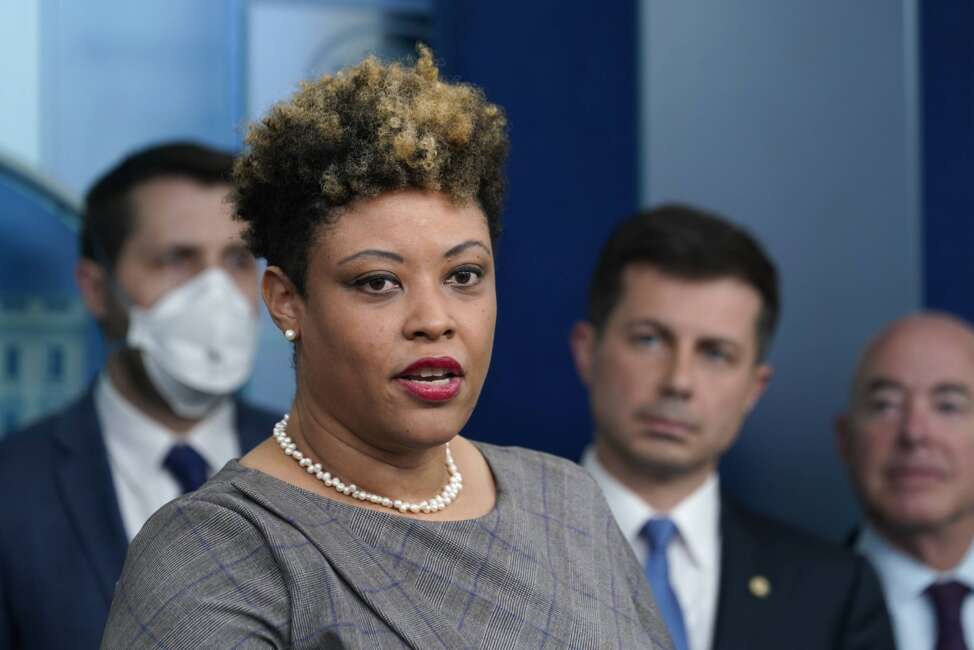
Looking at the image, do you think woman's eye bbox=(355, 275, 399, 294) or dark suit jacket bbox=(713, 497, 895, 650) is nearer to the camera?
woman's eye bbox=(355, 275, 399, 294)

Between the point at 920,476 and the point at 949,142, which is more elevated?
the point at 949,142

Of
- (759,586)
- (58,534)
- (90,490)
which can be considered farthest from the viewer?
(759,586)

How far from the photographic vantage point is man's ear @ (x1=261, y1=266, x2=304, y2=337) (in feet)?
5.88

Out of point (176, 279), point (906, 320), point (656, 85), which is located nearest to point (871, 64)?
point (656, 85)

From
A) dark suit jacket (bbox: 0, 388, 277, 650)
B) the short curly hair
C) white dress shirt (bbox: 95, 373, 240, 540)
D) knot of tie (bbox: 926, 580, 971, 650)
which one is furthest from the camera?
knot of tie (bbox: 926, 580, 971, 650)

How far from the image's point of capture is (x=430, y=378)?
1729mm

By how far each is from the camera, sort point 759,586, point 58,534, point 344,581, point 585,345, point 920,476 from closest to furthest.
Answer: point 344,581 < point 58,534 < point 759,586 < point 920,476 < point 585,345

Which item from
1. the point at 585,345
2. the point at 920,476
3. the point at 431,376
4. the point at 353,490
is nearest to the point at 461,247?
the point at 431,376

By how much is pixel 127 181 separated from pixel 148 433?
0.64 meters

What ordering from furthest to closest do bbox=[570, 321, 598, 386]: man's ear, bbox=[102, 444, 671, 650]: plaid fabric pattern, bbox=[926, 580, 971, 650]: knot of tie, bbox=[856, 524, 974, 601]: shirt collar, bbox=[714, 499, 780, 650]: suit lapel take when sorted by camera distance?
bbox=[570, 321, 598, 386]: man's ear → bbox=[856, 524, 974, 601]: shirt collar → bbox=[926, 580, 971, 650]: knot of tie → bbox=[714, 499, 780, 650]: suit lapel → bbox=[102, 444, 671, 650]: plaid fabric pattern

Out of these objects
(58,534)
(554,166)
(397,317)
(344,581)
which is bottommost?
(58,534)

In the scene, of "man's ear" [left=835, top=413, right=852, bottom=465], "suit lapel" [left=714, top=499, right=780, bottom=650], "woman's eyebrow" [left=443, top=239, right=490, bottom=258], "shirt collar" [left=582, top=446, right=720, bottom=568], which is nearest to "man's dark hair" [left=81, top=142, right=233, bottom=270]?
"shirt collar" [left=582, top=446, right=720, bottom=568]

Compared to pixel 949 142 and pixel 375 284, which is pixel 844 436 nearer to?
pixel 949 142

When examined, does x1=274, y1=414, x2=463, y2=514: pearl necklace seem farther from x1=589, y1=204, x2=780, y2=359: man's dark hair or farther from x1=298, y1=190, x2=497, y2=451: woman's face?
x1=589, y1=204, x2=780, y2=359: man's dark hair
